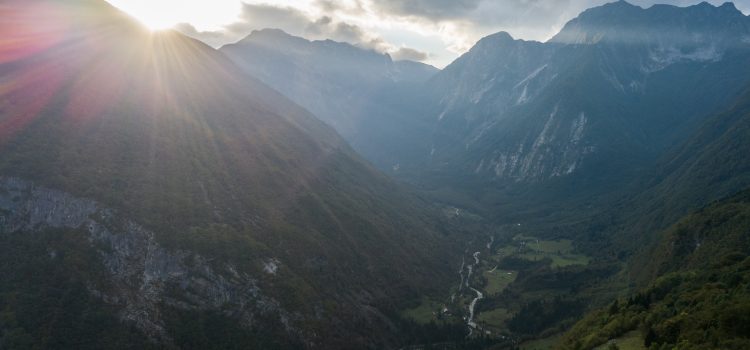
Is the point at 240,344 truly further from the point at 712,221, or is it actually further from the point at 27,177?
the point at 712,221

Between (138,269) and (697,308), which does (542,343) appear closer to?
(697,308)

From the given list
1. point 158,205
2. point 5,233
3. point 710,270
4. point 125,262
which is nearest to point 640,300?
point 710,270

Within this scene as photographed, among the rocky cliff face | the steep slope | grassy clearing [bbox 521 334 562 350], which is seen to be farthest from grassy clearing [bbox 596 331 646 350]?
the rocky cliff face

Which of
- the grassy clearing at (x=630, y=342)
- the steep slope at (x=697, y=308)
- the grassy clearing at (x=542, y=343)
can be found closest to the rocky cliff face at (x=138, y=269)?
the grassy clearing at (x=542, y=343)

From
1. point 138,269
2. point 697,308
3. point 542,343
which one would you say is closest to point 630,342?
point 697,308

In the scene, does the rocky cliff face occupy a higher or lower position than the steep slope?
lower

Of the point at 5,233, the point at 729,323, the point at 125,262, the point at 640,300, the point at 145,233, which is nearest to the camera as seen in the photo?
the point at 729,323

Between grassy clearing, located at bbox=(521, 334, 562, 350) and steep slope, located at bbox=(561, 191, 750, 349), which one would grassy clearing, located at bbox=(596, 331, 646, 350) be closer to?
steep slope, located at bbox=(561, 191, 750, 349)
